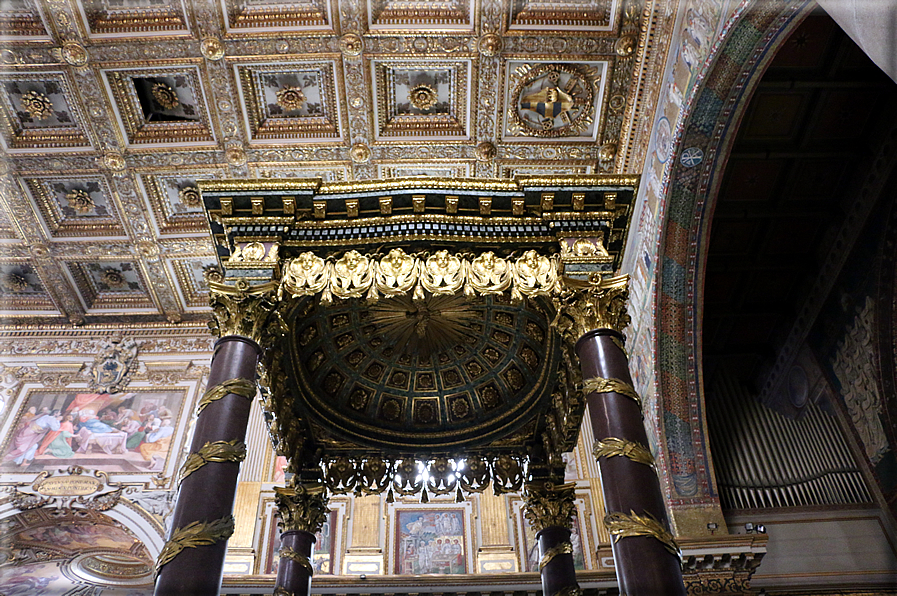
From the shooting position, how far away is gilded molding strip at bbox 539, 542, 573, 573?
24.0 feet

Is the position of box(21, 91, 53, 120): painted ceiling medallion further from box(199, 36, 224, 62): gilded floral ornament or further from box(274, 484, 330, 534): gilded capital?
box(274, 484, 330, 534): gilded capital

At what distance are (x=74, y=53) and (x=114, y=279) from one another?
14.7 feet

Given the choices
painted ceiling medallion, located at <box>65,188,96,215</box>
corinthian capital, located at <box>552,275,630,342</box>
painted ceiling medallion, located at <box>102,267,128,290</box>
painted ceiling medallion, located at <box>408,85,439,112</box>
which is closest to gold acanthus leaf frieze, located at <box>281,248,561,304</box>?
corinthian capital, located at <box>552,275,630,342</box>

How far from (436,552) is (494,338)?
4.42 metres

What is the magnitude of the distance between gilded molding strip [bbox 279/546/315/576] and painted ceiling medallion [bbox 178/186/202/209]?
20.3 feet

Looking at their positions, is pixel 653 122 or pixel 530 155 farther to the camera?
pixel 530 155

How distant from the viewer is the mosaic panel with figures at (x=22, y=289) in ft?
39.6

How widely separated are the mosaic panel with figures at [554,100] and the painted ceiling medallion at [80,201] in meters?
6.93

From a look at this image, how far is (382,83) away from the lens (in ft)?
31.5

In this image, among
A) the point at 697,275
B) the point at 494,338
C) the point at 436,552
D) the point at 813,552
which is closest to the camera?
the point at 494,338

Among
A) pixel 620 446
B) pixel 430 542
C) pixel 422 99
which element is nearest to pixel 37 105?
pixel 422 99

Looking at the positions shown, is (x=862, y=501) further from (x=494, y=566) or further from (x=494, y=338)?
(x=494, y=338)

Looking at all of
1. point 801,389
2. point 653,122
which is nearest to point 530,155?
point 653,122

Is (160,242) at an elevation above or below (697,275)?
above
